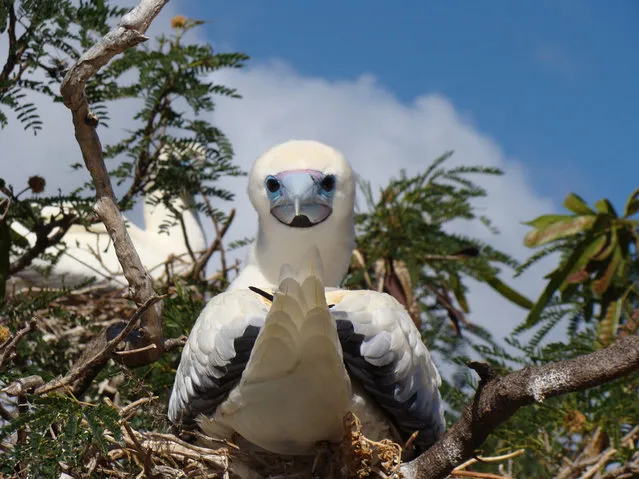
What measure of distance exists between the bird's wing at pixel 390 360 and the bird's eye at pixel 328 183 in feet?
1.64

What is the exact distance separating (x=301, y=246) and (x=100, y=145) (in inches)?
36.0

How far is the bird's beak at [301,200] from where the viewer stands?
3309 millimetres

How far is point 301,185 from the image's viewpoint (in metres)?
3.30

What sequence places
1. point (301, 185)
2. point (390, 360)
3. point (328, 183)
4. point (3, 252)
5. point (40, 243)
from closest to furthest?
1. point (390, 360)
2. point (301, 185)
3. point (328, 183)
4. point (3, 252)
5. point (40, 243)

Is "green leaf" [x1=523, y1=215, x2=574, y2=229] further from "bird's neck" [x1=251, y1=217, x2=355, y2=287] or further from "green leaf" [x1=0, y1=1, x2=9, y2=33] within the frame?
"green leaf" [x1=0, y1=1, x2=9, y2=33]

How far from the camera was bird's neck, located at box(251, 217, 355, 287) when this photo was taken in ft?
11.4

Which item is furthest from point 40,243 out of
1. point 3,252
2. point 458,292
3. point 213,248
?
point 458,292

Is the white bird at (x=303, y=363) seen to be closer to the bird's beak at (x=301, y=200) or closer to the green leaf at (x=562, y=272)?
the bird's beak at (x=301, y=200)

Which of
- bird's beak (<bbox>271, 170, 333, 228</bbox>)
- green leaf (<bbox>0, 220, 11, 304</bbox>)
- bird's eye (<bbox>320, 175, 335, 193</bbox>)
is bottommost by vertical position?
green leaf (<bbox>0, 220, 11, 304</bbox>)

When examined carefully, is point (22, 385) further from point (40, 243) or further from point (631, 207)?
point (631, 207)

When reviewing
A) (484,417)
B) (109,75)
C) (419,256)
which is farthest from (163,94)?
(484,417)

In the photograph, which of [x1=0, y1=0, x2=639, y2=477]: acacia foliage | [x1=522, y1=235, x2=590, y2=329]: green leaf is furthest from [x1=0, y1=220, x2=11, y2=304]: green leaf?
[x1=522, y1=235, x2=590, y2=329]: green leaf

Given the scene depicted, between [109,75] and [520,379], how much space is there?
286 centimetres

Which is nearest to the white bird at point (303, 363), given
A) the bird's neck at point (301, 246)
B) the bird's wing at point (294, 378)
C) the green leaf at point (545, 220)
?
the bird's wing at point (294, 378)
